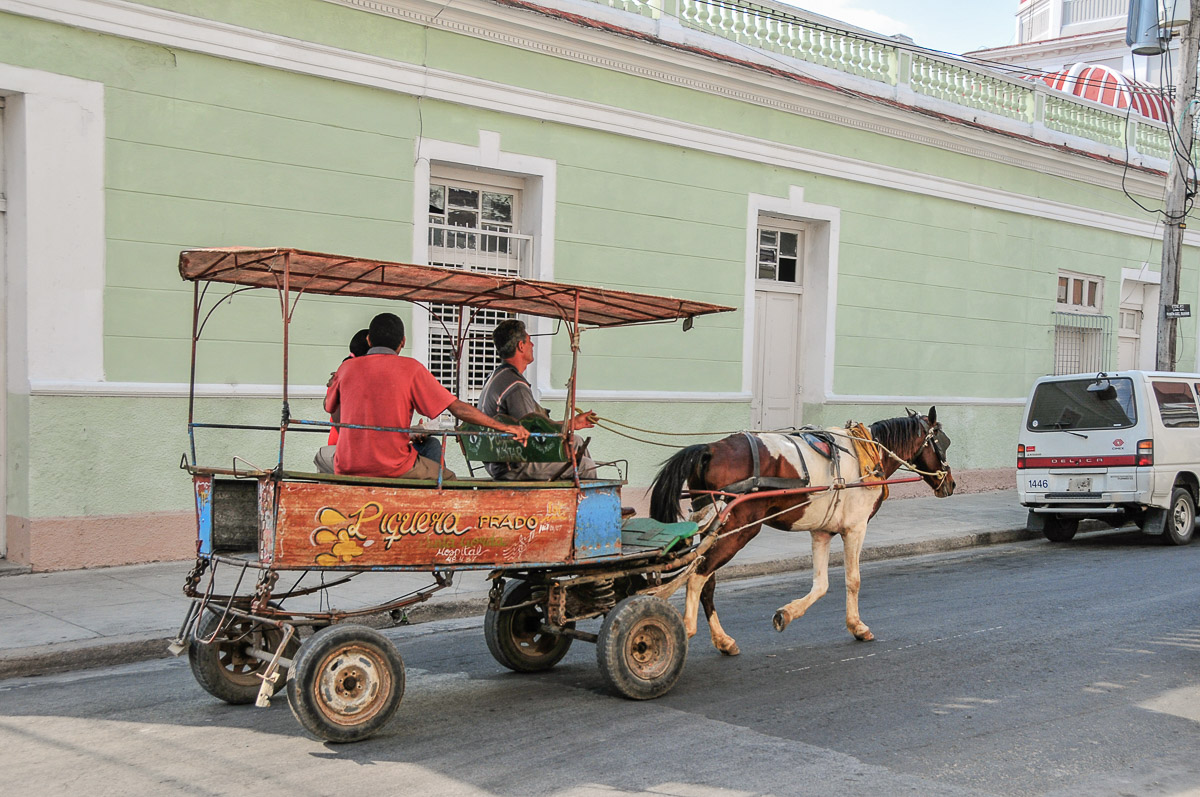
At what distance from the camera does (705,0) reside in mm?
12875

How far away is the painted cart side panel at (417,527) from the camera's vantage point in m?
4.74

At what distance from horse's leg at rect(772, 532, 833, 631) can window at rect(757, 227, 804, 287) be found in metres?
7.41

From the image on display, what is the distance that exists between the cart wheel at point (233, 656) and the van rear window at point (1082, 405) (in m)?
9.50

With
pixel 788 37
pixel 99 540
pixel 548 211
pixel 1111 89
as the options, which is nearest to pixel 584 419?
pixel 99 540

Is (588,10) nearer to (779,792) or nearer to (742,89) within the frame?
(742,89)

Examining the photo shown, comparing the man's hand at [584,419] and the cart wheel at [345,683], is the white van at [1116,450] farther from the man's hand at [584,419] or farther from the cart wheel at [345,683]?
the cart wheel at [345,683]

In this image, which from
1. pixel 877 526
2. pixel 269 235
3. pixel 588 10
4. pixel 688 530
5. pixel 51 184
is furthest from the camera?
pixel 877 526

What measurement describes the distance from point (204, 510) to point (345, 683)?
1.13 m

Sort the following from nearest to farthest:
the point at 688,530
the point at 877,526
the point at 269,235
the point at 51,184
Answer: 1. the point at 688,530
2. the point at 51,184
3. the point at 269,235
4. the point at 877,526

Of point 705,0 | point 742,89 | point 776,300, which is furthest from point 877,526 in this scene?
point 705,0

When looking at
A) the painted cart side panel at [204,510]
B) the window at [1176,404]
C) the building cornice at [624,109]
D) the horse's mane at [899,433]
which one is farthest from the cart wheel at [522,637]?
the window at [1176,404]

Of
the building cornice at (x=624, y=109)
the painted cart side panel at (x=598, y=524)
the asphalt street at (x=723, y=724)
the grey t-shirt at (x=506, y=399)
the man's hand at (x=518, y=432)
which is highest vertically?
the building cornice at (x=624, y=109)

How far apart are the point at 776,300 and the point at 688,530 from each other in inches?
341

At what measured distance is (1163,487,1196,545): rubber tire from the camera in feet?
39.9
